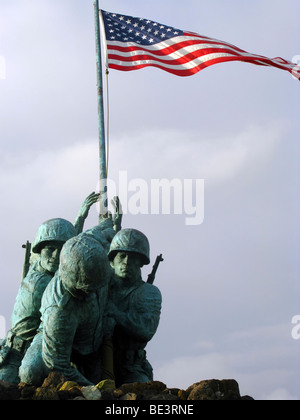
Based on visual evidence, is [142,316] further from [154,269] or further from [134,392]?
[134,392]

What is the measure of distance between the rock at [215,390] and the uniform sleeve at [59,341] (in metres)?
2.17

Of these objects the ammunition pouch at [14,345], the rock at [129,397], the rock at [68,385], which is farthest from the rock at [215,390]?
the ammunition pouch at [14,345]

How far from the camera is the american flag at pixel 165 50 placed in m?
19.2

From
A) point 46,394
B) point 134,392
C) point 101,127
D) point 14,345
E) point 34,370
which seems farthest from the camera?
point 101,127

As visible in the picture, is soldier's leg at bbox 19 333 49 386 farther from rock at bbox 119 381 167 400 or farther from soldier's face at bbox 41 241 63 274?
soldier's face at bbox 41 241 63 274

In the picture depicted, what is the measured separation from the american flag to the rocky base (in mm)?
8998

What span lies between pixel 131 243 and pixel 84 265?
2024mm

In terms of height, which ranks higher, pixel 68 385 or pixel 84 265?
pixel 84 265

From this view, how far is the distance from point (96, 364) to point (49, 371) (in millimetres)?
1279

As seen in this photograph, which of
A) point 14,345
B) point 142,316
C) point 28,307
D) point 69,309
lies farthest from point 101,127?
point 69,309

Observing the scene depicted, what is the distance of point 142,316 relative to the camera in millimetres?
14336
